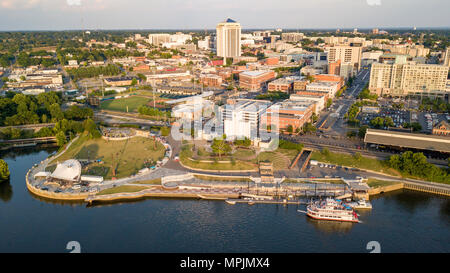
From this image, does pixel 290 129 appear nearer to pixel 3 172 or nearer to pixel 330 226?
pixel 330 226

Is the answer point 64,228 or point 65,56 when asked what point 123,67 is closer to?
point 65,56

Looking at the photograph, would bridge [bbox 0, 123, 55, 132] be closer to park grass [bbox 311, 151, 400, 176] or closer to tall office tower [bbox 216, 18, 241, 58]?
park grass [bbox 311, 151, 400, 176]

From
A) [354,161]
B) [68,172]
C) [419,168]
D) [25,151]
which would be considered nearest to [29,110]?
[25,151]

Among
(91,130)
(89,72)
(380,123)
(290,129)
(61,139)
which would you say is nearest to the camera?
(61,139)

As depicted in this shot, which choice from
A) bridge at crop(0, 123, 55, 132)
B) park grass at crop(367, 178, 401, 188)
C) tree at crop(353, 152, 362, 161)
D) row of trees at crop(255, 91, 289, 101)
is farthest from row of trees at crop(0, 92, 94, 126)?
park grass at crop(367, 178, 401, 188)

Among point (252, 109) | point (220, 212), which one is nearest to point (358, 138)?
point (252, 109)

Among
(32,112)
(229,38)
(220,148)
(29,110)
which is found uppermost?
(229,38)

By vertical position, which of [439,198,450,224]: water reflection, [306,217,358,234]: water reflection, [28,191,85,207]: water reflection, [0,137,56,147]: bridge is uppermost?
[0,137,56,147]: bridge
